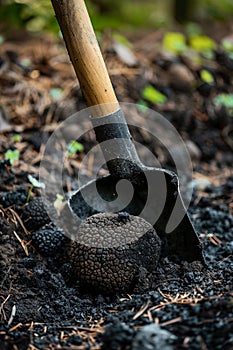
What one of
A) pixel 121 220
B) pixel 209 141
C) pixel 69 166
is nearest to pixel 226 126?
pixel 209 141

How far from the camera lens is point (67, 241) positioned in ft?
7.34

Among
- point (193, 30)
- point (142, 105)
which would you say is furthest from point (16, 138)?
point (193, 30)

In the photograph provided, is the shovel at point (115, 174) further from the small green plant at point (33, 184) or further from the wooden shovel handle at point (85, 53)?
the small green plant at point (33, 184)

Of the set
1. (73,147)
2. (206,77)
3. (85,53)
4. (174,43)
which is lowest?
(73,147)

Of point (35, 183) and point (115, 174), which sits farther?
point (35, 183)

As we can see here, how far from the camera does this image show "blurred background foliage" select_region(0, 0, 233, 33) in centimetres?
366

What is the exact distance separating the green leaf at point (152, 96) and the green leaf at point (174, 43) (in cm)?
57

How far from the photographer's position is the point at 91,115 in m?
2.13

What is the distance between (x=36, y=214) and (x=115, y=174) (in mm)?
414

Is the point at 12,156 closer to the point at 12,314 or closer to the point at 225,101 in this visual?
the point at 12,314

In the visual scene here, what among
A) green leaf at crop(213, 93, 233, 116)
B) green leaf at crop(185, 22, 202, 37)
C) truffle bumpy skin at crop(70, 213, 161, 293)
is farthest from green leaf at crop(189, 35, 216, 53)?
truffle bumpy skin at crop(70, 213, 161, 293)

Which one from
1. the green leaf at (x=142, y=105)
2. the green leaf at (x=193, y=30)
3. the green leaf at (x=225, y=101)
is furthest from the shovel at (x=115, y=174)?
the green leaf at (x=193, y=30)

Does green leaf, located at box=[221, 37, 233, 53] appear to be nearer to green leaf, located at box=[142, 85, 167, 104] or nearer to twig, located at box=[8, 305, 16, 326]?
green leaf, located at box=[142, 85, 167, 104]

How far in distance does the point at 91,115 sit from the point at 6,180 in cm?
63
